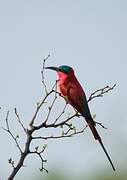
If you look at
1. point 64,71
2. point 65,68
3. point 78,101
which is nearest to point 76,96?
point 78,101

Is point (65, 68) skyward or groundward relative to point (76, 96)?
skyward

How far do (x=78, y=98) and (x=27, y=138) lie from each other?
2.64m

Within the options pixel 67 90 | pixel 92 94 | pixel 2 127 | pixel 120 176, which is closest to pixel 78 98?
pixel 67 90

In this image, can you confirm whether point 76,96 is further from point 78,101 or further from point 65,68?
point 65,68

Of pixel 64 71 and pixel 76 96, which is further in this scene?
pixel 64 71

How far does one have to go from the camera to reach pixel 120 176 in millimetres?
29594

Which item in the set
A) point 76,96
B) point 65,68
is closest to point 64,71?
point 65,68

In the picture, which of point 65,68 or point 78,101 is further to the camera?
point 65,68

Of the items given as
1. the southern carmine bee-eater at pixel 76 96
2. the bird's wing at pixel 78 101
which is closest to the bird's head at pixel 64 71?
the southern carmine bee-eater at pixel 76 96

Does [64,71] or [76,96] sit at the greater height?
[64,71]

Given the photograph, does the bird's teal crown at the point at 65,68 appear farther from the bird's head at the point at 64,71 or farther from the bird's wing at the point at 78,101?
the bird's wing at the point at 78,101

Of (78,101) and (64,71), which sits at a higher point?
(64,71)

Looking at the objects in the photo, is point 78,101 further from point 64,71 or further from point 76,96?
point 64,71

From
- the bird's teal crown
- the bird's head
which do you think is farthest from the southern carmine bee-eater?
the bird's teal crown
